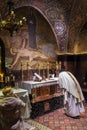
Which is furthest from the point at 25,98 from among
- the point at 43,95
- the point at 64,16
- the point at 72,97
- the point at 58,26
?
the point at 64,16

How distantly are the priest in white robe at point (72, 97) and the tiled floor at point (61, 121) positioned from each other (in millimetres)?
240

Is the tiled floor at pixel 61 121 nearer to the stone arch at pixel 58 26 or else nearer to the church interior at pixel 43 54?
the church interior at pixel 43 54

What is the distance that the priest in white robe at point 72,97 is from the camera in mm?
5684

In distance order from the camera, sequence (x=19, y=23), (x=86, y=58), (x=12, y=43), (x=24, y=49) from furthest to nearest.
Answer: (x=86, y=58), (x=24, y=49), (x=12, y=43), (x=19, y=23)

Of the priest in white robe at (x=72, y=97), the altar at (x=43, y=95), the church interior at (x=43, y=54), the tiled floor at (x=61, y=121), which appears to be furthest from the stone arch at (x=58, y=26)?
the tiled floor at (x=61, y=121)

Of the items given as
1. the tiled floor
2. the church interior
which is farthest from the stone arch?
the tiled floor

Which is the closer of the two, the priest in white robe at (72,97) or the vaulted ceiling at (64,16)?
the priest in white robe at (72,97)

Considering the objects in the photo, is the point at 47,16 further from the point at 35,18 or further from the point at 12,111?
the point at 12,111

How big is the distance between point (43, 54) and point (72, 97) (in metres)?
2.43

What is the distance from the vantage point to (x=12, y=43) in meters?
6.19

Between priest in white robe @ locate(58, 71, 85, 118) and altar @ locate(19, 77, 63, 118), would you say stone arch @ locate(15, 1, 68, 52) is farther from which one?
priest in white robe @ locate(58, 71, 85, 118)

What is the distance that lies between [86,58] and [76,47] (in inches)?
28.7

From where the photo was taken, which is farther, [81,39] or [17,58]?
[81,39]

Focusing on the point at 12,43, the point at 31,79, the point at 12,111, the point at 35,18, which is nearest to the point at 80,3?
the point at 35,18
